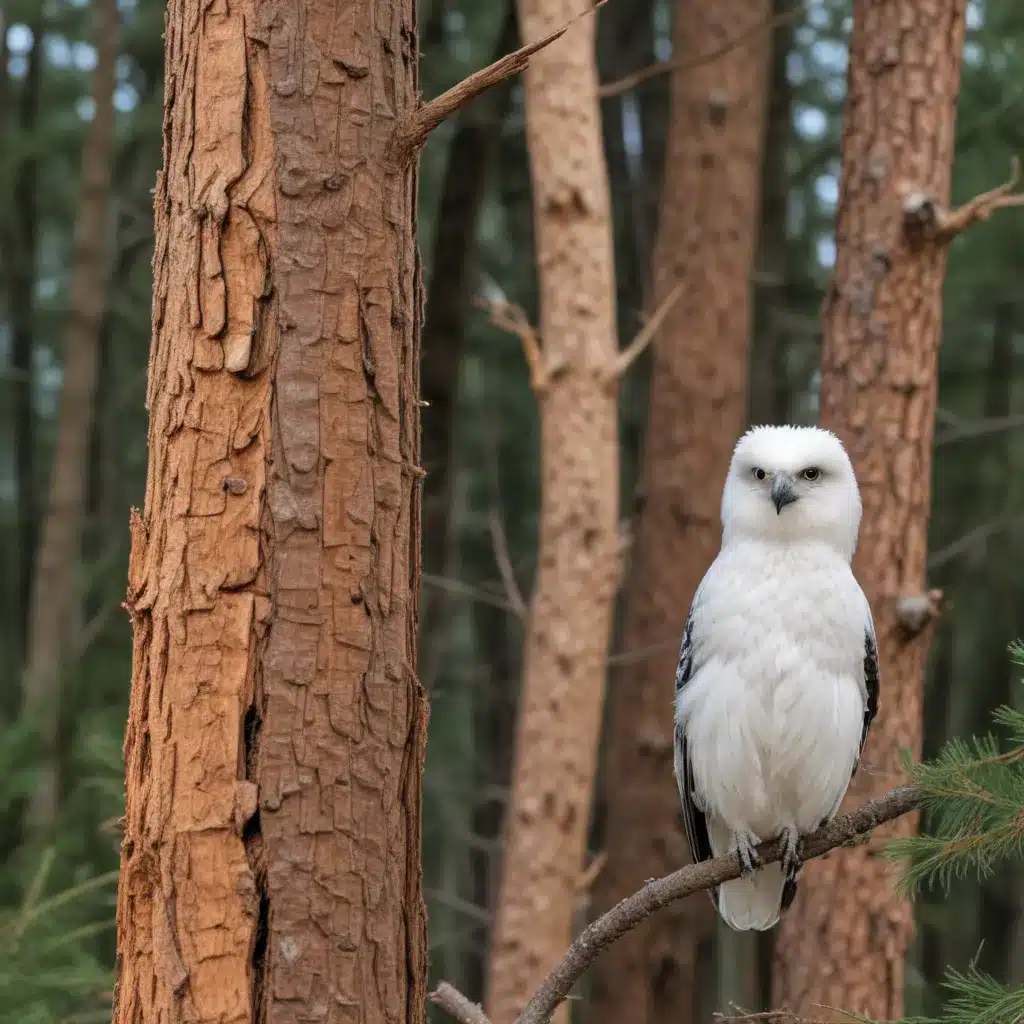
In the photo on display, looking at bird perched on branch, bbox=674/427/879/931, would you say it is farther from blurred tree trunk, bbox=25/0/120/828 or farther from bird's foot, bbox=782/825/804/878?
blurred tree trunk, bbox=25/0/120/828

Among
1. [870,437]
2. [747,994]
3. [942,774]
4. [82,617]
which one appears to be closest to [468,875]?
[747,994]

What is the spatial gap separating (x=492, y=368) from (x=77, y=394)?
181 inches

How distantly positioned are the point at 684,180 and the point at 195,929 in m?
6.16

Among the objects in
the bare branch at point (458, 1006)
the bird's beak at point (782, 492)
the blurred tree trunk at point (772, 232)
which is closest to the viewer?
the bare branch at point (458, 1006)

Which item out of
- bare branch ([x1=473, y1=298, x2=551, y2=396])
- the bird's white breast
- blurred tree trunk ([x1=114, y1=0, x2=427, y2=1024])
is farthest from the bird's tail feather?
bare branch ([x1=473, y1=298, x2=551, y2=396])

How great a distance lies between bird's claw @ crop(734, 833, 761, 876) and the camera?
3.55 m

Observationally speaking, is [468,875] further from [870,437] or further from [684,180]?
[870,437]

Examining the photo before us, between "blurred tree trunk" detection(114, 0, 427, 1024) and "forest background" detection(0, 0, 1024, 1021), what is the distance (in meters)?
3.65

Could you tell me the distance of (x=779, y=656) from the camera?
357cm

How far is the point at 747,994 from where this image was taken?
36.6ft

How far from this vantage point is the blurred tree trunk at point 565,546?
5.74 meters

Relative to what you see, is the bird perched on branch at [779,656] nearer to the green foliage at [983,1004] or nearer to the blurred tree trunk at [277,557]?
the green foliage at [983,1004]

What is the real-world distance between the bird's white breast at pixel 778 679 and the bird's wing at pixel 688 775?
0.19 ft

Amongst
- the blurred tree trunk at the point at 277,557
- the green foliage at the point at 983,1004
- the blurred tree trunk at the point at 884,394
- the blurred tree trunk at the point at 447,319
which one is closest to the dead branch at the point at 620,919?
the blurred tree trunk at the point at 277,557
